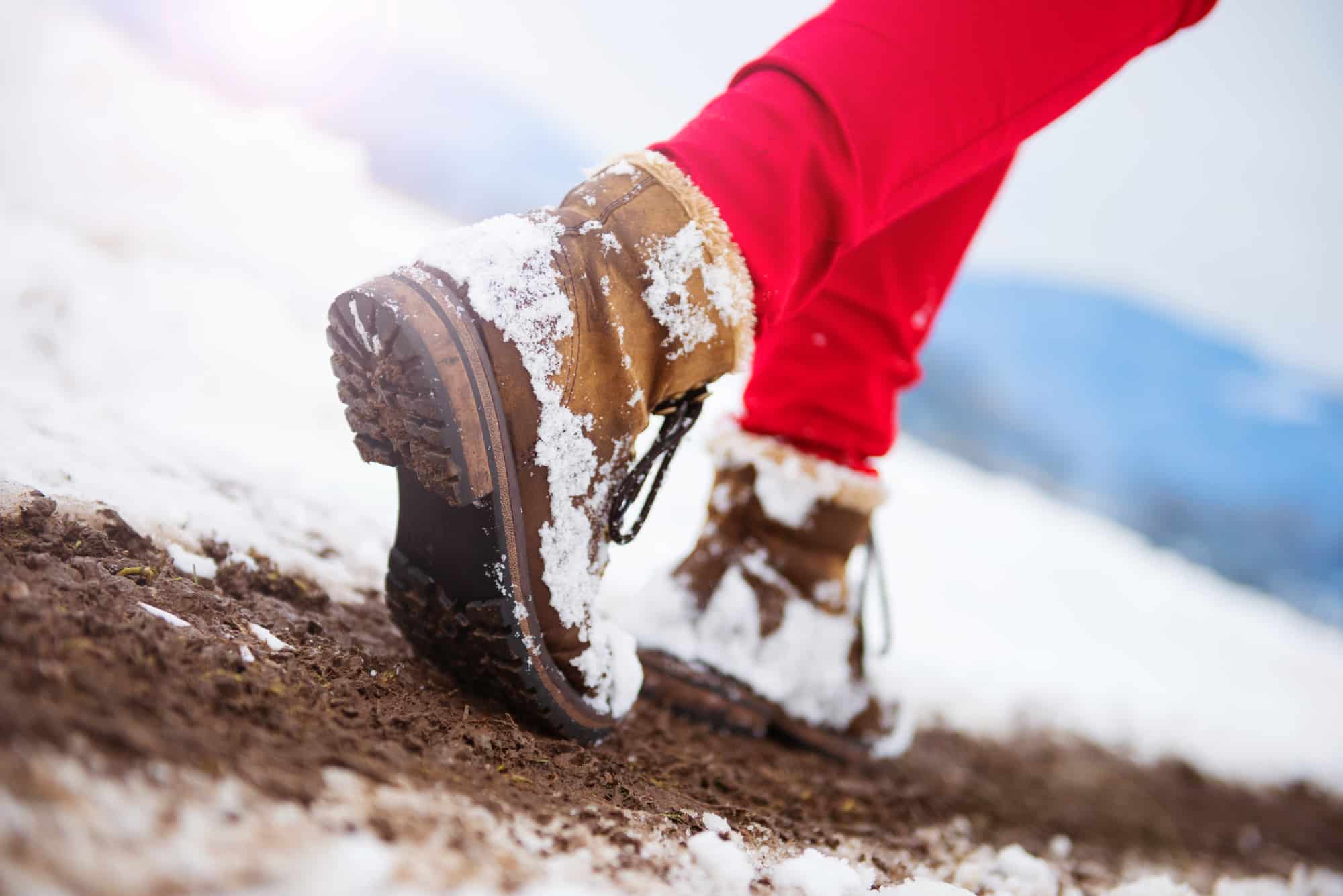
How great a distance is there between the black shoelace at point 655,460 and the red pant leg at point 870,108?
12 centimetres

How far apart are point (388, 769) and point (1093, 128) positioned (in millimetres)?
3506

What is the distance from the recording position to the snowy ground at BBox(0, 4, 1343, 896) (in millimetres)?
917

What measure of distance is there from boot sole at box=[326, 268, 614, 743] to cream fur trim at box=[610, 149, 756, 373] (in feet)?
0.70

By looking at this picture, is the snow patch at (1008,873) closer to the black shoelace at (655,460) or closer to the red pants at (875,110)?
the black shoelace at (655,460)

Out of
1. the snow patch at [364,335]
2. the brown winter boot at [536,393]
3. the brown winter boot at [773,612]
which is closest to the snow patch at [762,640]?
the brown winter boot at [773,612]

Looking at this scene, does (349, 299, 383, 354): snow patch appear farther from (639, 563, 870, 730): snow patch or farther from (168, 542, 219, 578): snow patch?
(639, 563, 870, 730): snow patch

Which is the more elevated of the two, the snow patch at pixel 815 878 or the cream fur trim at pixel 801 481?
the cream fur trim at pixel 801 481

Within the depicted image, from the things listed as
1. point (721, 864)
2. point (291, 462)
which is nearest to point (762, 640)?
point (721, 864)

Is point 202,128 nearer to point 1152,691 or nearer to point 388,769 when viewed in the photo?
point 388,769

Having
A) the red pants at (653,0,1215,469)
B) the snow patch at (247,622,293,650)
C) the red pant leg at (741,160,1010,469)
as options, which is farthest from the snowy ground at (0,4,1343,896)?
the red pants at (653,0,1215,469)

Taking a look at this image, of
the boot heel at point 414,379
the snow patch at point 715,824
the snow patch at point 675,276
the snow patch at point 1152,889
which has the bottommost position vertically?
the snow patch at point 715,824

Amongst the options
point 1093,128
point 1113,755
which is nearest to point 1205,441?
point 1093,128

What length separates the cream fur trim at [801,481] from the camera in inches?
41.0

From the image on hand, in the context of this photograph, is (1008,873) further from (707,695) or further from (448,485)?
(448,485)
